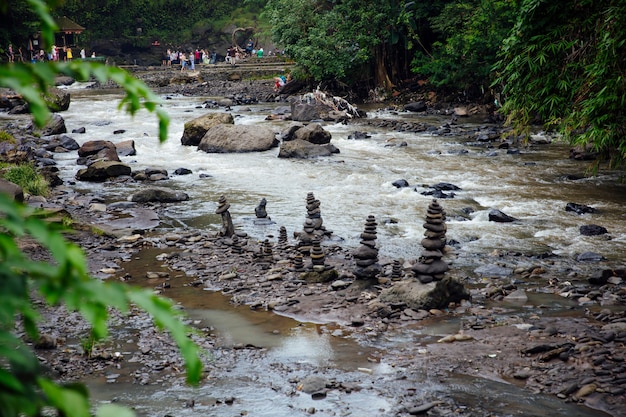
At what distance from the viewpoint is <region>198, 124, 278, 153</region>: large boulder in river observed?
76.5ft

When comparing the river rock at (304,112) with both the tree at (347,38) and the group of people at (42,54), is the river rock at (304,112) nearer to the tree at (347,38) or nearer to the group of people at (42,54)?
the tree at (347,38)

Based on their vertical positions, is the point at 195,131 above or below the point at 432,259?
above

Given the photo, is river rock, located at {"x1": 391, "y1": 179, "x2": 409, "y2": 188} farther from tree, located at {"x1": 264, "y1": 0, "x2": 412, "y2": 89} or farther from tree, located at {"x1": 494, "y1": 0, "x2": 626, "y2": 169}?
tree, located at {"x1": 264, "y1": 0, "x2": 412, "y2": 89}

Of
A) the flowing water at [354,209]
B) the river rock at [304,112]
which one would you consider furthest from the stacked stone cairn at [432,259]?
the river rock at [304,112]

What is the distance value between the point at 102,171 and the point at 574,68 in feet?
41.5

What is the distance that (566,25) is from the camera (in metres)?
12.4

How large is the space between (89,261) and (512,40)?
8.84 m

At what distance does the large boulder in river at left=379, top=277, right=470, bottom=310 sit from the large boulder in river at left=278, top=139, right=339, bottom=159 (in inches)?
512

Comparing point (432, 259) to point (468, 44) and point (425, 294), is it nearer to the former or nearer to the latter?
point (425, 294)

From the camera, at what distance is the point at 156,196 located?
16.6 metres

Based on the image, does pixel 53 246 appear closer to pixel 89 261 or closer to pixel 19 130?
pixel 89 261

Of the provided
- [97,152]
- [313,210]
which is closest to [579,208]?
[313,210]

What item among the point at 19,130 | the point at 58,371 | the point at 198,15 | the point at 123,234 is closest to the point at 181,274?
the point at 123,234

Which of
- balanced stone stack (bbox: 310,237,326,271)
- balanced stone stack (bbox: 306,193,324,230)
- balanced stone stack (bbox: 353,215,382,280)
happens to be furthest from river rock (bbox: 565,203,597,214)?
→ balanced stone stack (bbox: 310,237,326,271)
